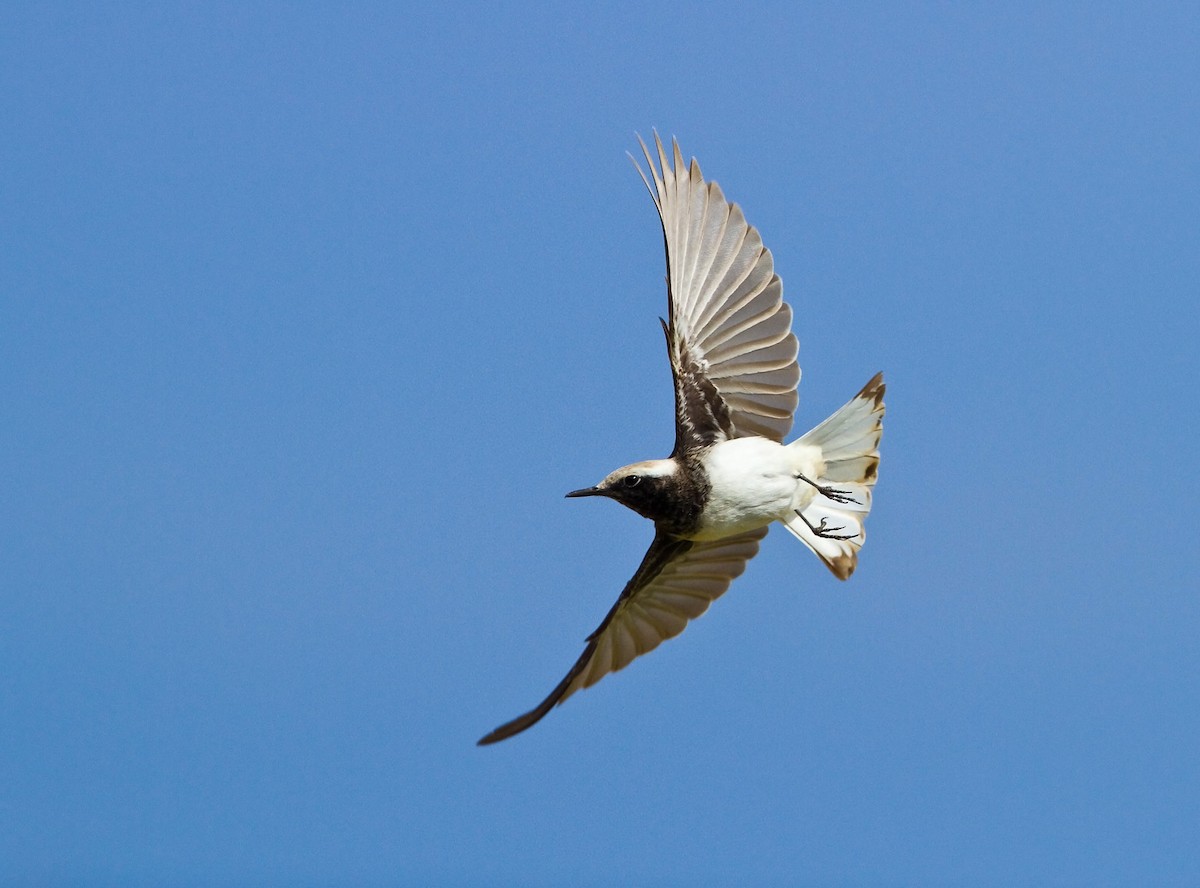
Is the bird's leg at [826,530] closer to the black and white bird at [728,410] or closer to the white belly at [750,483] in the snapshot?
the black and white bird at [728,410]

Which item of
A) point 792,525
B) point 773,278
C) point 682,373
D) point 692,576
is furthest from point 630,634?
point 773,278

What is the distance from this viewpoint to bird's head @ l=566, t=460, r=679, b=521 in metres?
7.67

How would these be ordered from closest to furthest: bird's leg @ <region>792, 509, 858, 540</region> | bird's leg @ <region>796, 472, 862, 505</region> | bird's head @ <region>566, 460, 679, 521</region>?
bird's head @ <region>566, 460, 679, 521</region>, bird's leg @ <region>796, 472, 862, 505</region>, bird's leg @ <region>792, 509, 858, 540</region>

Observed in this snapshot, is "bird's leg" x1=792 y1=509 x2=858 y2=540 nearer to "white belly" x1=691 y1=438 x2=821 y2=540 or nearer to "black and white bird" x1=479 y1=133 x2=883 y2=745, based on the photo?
"black and white bird" x1=479 y1=133 x2=883 y2=745

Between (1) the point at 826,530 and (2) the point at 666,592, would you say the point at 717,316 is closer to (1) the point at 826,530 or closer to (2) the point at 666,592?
Answer: (1) the point at 826,530

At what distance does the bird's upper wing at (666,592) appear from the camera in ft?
28.2

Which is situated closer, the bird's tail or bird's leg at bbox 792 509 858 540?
the bird's tail

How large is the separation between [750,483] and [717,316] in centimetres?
99

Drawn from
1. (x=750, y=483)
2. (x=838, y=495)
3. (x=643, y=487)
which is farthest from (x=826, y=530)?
(x=643, y=487)

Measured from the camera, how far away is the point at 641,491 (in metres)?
7.69

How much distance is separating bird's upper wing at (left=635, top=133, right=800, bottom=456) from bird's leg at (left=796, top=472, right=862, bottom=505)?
1.30 ft

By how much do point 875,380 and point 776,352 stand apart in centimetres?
57

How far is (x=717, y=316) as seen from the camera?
318 inches

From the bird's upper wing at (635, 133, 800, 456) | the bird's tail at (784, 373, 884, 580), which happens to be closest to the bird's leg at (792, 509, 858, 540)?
the bird's tail at (784, 373, 884, 580)
